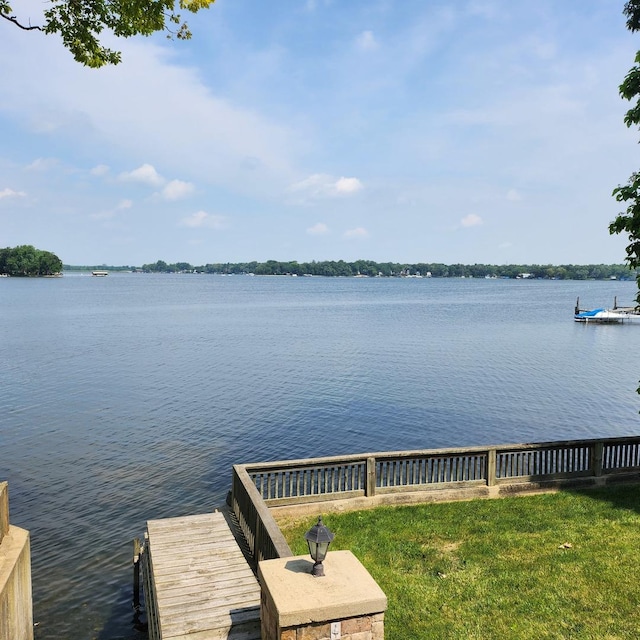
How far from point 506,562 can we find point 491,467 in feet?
11.0

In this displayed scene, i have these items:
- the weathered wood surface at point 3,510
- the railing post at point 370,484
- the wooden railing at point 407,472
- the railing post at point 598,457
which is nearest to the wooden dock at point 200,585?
the wooden railing at point 407,472

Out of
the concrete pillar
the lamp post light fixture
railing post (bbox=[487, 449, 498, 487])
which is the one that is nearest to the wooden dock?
the concrete pillar

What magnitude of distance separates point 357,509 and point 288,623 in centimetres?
689

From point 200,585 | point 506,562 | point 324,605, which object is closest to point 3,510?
point 200,585

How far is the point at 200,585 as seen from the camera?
733 centimetres

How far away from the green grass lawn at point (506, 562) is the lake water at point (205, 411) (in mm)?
5929

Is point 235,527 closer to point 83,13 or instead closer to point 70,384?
point 83,13

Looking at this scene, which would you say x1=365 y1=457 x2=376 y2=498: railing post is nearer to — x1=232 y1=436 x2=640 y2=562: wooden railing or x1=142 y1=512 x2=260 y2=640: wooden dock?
x1=232 y1=436 x2=640 y2=562: wooden railing

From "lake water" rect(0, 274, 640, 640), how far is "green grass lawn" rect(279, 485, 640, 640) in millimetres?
5929

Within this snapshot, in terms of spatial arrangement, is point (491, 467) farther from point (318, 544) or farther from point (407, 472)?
point (318, 544)

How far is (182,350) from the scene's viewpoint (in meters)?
50.2

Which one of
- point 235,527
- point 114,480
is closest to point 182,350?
point 114,480

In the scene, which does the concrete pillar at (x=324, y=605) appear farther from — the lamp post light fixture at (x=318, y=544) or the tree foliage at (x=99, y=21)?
the tree foliage at (x=99, y=21)

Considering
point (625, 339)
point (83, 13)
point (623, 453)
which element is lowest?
point (625, 339)
